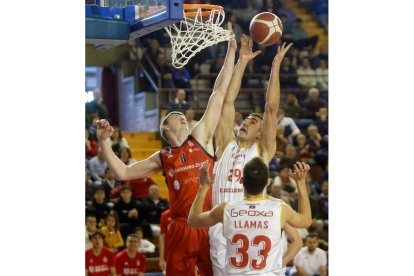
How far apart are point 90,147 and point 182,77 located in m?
1.10

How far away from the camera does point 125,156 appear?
930 cm

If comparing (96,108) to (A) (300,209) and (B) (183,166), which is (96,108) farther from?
(A) (300,209)

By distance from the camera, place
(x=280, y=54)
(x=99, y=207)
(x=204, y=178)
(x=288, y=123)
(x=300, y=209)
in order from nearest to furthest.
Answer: (x=204, y=178) → (x=300, y=209) → (x=99, y=207) → (x=280, y=54) → (x=288, y=123)

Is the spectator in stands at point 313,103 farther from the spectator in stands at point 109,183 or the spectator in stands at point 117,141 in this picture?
the spectator in stands at point 109,183

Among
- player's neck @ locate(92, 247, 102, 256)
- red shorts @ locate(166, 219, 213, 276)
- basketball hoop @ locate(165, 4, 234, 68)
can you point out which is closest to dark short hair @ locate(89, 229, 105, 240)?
player's neck @ locate(92, 247, 102, 256)

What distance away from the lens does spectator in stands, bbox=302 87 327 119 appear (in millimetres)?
9847

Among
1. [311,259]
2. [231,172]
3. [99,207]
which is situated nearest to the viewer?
[231,172]

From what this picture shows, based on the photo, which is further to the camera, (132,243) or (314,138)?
(314,138)

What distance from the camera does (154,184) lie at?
9289mm

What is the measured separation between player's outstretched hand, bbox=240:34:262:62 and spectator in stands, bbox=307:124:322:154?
3.30ft

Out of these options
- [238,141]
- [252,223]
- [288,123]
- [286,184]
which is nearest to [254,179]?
[252,223]

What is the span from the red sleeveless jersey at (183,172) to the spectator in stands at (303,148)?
1061mm
